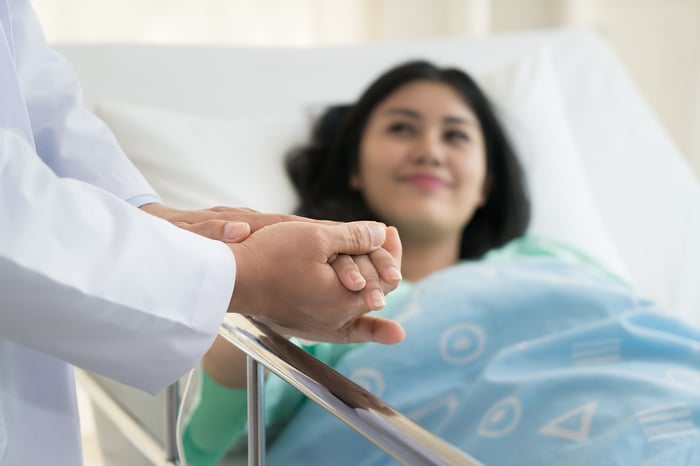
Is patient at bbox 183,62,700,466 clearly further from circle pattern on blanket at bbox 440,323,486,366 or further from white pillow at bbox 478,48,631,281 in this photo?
white pillow at bbox 478,48,631,281

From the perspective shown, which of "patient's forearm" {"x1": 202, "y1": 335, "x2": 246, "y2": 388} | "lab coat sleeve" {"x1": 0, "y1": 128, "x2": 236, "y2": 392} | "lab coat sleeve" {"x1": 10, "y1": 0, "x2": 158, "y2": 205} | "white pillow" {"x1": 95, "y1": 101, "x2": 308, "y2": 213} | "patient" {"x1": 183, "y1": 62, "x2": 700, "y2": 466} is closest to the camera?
"lab coat sleeve" {"x1": 0, "y1": 128, "x2": 236, "y2": 392}

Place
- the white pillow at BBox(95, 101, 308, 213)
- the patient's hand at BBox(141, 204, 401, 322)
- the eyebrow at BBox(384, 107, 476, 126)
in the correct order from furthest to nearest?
the eyebrow at BBox(384, 107, 476, 126), the white pillow at BBox(95, 101, 308, 213), the patient's hand at BBox(141, 204, 401, 322)

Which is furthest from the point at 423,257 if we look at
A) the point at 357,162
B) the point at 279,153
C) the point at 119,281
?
the point at 119,281

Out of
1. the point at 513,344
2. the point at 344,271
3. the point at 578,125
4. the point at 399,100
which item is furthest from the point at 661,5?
the point at 344,271

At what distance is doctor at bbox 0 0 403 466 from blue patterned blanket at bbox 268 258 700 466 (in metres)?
0.31

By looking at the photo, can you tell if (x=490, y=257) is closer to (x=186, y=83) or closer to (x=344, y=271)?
(x=186, y=83)

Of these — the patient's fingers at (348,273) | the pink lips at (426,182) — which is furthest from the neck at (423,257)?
the patient's fingers at (348,273)

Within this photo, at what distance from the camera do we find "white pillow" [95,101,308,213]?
1364mm

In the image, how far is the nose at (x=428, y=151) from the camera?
1432 mm

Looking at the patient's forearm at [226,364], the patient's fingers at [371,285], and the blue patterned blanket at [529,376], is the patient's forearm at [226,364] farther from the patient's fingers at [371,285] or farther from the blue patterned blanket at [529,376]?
the patient's fingers at [371,285]

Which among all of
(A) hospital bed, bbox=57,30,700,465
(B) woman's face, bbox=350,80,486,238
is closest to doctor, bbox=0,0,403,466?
(A) hospital bed, bbox=57,30,700,465

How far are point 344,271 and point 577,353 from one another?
21.1 inches

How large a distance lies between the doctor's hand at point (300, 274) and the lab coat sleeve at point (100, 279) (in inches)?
0.9

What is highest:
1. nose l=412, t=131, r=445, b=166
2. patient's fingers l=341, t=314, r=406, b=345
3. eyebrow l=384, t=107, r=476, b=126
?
patient's fingers l=341, t=314, r=406, b=345
